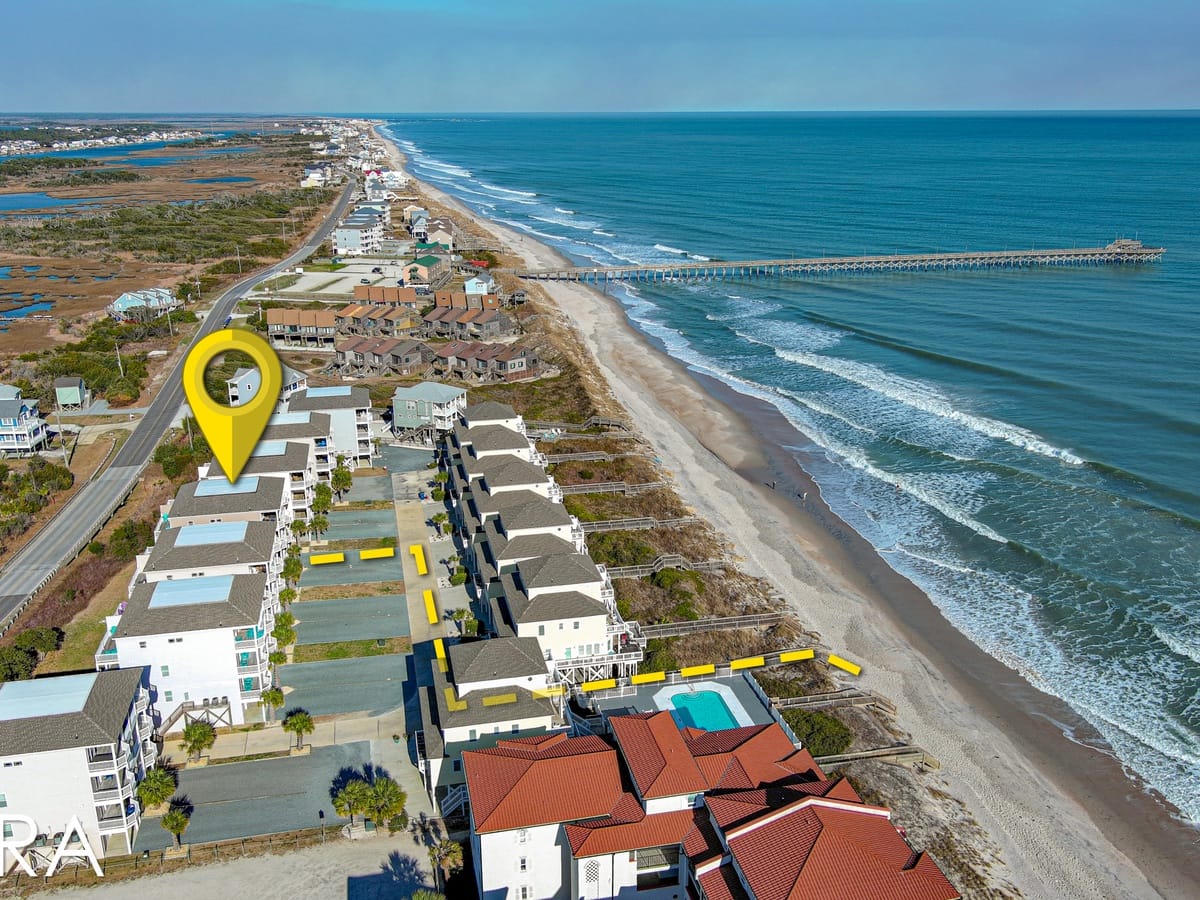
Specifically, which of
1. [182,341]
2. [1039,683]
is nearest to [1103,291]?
[1039,683]

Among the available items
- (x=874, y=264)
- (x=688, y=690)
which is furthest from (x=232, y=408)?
(x=874, y=264)

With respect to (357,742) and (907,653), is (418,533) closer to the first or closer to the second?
(357,742)

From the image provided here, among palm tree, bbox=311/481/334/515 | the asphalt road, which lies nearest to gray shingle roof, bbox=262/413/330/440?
palm tree, bbox=311/481/334/515

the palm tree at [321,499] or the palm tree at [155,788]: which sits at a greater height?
the palm tree at [321,499]

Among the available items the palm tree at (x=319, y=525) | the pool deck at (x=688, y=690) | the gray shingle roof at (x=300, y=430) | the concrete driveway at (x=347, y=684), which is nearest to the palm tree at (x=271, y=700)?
the concrete driveway at (x=347, y=684)

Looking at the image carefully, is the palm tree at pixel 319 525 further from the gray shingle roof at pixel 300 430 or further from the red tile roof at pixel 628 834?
the red tile roof at pixel 628 834
